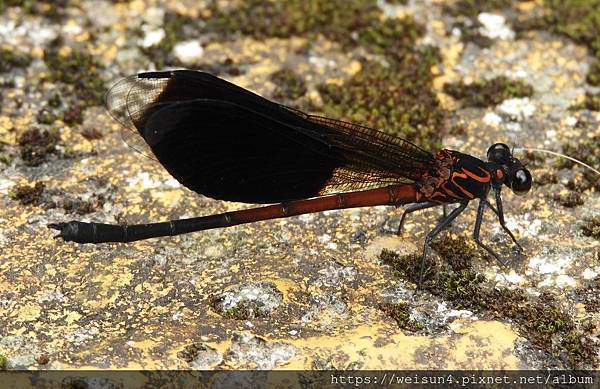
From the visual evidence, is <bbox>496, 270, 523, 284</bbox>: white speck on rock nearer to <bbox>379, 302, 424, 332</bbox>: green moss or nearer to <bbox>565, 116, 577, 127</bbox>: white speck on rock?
<bbox>379, 302, 424, 332</bbox>: green moss

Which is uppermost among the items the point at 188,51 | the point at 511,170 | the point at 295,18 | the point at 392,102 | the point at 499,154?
the point at 295,18

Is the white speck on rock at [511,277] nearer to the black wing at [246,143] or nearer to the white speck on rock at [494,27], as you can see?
the black wing at [246,143]

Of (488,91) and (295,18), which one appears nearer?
(488,91)

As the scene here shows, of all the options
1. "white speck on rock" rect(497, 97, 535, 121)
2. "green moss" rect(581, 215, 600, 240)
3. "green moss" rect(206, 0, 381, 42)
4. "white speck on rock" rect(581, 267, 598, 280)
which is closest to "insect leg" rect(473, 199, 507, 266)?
"white speck on rock" rect(581, 267, 598, 280)

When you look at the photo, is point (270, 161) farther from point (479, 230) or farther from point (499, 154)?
point (499, 154)

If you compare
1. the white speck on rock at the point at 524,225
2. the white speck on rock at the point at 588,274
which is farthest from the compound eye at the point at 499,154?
the white speck on rock at the point at 588,274

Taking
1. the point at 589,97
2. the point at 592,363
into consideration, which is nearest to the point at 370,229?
the point at 592,363

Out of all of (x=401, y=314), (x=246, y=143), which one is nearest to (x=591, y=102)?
(x=401, y=314)
